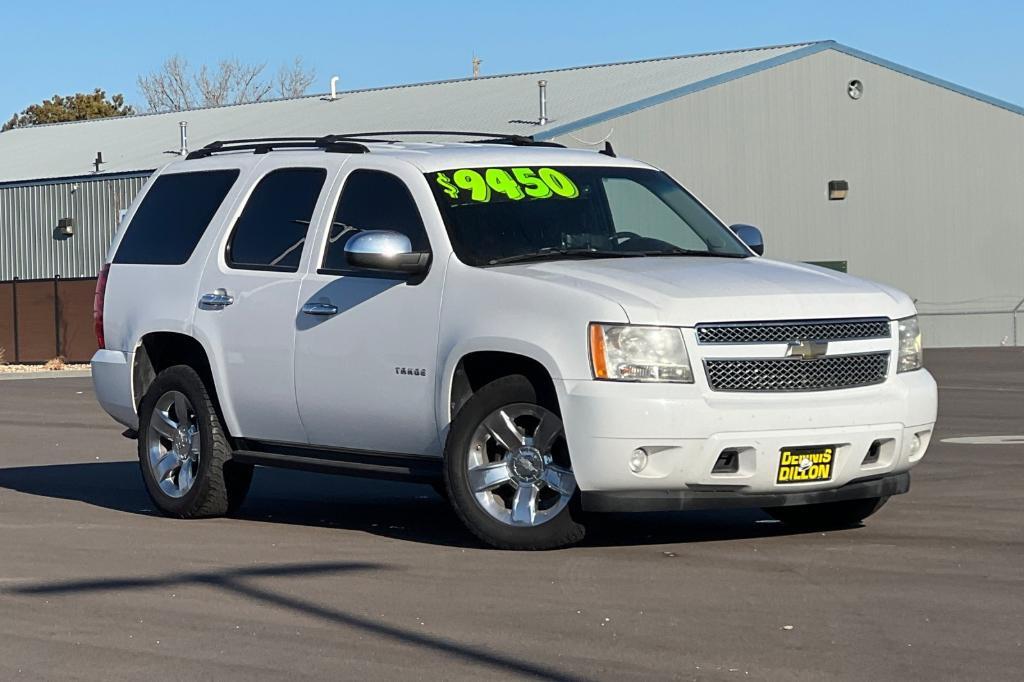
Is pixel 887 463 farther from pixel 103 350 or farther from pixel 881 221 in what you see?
pixel 881 221

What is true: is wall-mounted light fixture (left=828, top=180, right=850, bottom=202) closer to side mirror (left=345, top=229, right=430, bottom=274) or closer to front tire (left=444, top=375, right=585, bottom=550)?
side mirror (left=345, top=229, right=430, bottom=274)

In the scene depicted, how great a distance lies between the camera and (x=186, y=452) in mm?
10656

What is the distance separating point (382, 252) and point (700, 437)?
193 centimetres

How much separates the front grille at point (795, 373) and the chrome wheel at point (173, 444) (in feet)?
11.4

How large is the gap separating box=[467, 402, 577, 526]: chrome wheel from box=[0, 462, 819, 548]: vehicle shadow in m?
0.38

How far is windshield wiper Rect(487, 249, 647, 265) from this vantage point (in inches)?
364

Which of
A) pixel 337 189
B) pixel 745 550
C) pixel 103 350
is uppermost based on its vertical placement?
pixel 337 189

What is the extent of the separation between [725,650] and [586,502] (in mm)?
2175

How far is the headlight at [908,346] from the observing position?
9.11 m

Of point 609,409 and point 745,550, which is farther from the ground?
point 609,409

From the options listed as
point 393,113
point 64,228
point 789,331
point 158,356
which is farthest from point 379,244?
point 64,228

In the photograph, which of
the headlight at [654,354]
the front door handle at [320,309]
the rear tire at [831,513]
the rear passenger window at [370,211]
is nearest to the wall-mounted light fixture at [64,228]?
the rear passenger window at [370,211]

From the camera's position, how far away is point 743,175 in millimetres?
43031

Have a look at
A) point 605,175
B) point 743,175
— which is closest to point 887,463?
point 605,175
